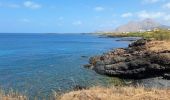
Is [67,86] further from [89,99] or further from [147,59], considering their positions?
[89,99]

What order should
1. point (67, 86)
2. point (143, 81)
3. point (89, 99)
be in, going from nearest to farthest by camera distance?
point (89, 99)
point (67, 86)
point (143, 81)

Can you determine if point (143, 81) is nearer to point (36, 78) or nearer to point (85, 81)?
point (85, 81)

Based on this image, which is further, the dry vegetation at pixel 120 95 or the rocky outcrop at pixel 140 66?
the rocky outcrop at pixel 140 66

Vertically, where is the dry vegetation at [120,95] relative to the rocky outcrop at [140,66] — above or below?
above

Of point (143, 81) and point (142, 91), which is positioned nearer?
point (142, 91)

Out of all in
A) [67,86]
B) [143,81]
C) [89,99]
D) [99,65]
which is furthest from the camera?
[99,65]

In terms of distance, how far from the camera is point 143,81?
36000mm

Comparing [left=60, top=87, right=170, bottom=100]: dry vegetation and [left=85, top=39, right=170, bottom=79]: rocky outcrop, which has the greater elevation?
[left=60, top=87, right=170, bottom=100]: dry vegetation

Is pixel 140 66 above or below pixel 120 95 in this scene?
below

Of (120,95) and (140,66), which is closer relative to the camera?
(120,95)

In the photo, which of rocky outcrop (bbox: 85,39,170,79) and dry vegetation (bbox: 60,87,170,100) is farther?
rocky outcrop (bbox: 85,39,170,79)

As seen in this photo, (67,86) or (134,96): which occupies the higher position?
(134,96)

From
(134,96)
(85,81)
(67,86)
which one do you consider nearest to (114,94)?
(134,96)

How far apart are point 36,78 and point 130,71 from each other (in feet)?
36.1
